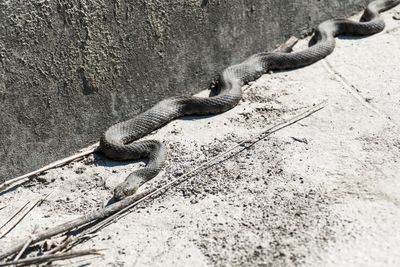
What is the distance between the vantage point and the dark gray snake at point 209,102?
6.65m

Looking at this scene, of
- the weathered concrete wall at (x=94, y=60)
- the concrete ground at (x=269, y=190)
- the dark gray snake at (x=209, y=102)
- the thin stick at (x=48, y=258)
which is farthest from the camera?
the dark gray snake at (x=209, y=102)

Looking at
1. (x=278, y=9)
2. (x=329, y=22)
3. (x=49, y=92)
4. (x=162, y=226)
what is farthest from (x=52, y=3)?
(x=329, y=22)

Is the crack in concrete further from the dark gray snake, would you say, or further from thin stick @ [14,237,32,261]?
thin stick @ [14,237,32,261]

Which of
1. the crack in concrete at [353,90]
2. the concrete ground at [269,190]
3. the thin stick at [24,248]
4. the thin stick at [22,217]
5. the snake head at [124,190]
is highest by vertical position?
the thin stick at [24,248]

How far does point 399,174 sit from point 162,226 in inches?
87.3

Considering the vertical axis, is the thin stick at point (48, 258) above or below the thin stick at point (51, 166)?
above

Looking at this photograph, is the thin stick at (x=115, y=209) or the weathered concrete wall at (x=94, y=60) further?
the weathered concrete wall at (x=94, y=60)

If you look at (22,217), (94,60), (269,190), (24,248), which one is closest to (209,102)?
(94,60)

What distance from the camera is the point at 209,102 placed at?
7.54 meters

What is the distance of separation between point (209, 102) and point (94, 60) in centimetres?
147

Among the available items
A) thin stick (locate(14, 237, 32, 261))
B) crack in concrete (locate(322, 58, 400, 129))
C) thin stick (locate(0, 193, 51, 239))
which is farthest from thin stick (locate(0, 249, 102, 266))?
crack in concrete (locate(322, 58, 400, 129))

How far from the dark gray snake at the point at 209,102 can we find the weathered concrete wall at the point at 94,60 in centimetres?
18

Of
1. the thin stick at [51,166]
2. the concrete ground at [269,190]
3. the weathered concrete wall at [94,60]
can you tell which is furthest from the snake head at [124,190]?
the weathered concrete wall at [94,60]

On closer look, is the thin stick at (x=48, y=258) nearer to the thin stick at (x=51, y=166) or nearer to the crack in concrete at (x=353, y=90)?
the thin stick at (x=51, y=166)
